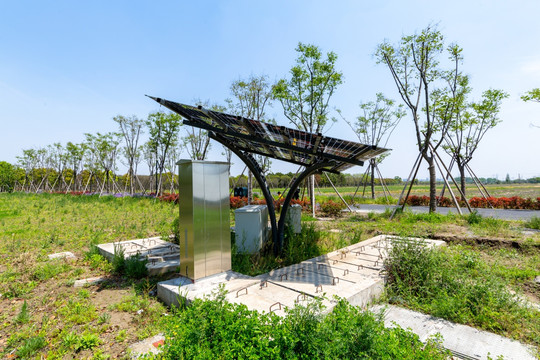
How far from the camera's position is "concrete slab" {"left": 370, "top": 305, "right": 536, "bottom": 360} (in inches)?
91.5

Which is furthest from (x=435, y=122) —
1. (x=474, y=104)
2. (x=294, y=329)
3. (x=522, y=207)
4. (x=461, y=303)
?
(x=294, y=329)

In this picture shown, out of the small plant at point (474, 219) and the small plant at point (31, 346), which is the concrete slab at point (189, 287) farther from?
the small plant at point (474, 219)

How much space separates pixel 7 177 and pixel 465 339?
2108 inches

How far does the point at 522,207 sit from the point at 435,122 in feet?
22.4

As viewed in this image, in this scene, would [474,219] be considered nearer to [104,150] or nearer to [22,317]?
[22,317]

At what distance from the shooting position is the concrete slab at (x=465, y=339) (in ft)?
7.63

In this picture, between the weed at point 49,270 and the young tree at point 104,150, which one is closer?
the weed at point 49,270

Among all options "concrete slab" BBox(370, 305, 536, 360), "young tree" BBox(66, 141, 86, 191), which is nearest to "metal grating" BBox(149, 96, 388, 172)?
"concrete slab" BBox(370, 305, 536, 360)

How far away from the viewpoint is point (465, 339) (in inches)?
101

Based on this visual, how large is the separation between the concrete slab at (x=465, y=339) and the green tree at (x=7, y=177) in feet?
172

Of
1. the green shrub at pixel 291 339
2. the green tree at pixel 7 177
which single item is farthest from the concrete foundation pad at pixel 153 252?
the green tree at pixel 7 177

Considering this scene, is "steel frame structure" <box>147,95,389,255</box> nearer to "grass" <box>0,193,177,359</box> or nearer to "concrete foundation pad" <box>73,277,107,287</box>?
"grass" <box>0,193,177,359</box>

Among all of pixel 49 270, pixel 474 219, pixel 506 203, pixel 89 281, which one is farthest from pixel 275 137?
pixel 506 203

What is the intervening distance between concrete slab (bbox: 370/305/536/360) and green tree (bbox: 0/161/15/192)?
52.5 metres
